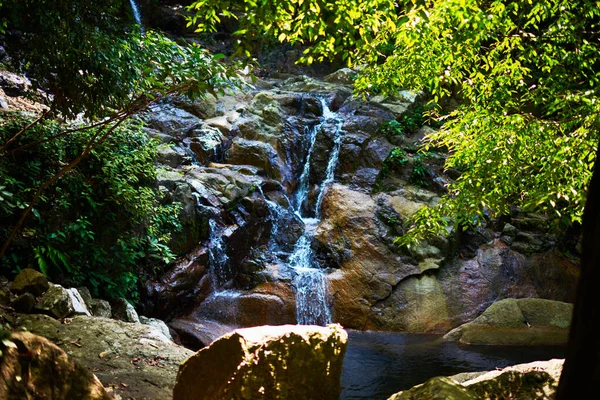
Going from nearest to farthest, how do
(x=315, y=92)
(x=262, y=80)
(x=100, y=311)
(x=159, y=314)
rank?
(x=100, y=311) < (x=159, y=314) < (x=315, y=92) < (x=262, y=80)

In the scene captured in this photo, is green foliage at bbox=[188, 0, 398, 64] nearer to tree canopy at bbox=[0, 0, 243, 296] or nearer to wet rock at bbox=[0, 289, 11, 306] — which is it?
tree canopy at bbox=[0, 0, 243, 296]

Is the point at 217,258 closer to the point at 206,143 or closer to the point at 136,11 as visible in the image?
the point at 206,143

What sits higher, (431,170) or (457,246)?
(431,170)

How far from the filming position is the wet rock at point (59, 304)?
573 centimetres

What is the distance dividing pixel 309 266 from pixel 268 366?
8.25 meters

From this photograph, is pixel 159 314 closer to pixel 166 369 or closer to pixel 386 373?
pixel 166 369

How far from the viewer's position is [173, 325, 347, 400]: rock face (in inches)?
134

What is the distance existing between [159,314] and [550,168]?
24.9 ft

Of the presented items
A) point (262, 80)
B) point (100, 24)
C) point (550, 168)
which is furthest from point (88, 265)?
point (262, 80)

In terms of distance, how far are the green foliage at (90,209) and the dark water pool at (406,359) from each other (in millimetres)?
4366

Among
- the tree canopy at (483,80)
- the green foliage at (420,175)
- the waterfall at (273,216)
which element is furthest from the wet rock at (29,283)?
the green foliage at (420,175)

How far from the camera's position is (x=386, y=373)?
778 cm

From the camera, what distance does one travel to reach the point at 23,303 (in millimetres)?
5574

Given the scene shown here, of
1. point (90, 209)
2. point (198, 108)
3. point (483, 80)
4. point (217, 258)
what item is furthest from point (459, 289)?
point (198, 108)
